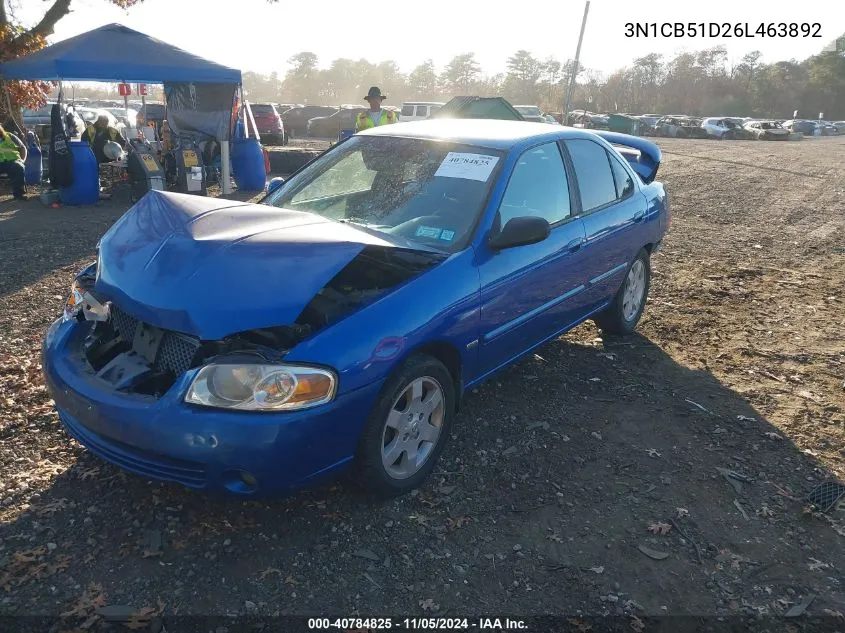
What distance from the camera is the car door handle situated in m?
4.05

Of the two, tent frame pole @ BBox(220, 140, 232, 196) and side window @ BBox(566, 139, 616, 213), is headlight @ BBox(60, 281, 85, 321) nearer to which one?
side window @ BBox(566, 139, 616, 213)

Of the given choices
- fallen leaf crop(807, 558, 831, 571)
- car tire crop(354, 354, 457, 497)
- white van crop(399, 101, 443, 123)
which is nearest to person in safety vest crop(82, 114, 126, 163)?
car tire crop(354, 354, 457, 497)

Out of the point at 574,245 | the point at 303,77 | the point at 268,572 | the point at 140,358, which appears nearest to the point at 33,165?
the point at 140,358

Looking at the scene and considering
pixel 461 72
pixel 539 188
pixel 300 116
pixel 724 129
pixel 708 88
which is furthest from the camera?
pixel 461 72

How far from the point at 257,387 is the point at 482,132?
2.40 m

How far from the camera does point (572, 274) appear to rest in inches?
163

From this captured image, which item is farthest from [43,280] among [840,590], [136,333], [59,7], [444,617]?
[59,7]

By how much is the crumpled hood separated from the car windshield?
406mm

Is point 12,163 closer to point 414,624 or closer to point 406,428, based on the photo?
point 406,428

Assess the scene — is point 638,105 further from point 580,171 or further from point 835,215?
point 580,171

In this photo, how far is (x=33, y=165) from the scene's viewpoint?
12320 millimetres

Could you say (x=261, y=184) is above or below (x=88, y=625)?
above

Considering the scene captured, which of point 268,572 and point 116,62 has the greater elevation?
point 116,62

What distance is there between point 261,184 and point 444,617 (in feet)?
36.7
